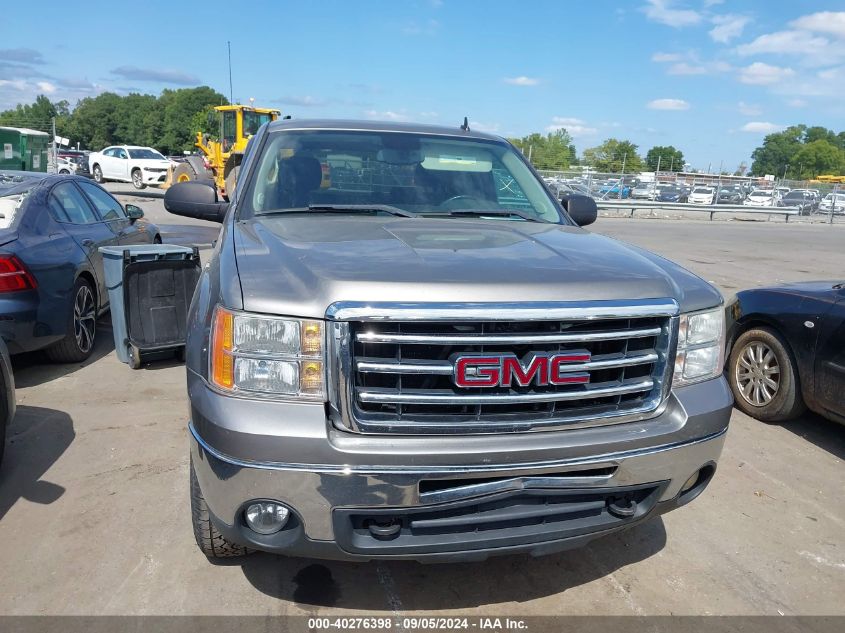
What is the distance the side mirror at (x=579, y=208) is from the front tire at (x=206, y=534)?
286 centimetres

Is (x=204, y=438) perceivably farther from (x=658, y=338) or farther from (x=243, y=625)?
(x=658, y=338)

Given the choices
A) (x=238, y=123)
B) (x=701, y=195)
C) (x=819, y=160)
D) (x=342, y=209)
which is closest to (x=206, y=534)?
(x=342, y=209)

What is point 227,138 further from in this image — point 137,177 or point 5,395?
point 5,395

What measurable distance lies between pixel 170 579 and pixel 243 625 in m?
0.47

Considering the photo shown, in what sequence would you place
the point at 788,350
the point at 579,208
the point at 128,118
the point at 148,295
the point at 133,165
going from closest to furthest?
1. the point at 579,208
2. the point at 788,350
3. the point at 148,295
4. the point at 133,165
5. the point at 128,118

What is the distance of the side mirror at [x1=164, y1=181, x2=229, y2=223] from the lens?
163 inches

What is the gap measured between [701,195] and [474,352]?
1433 inches

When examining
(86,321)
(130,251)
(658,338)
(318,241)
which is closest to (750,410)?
(658,338)

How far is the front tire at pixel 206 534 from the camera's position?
8.83 feet

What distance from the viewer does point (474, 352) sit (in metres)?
2.28

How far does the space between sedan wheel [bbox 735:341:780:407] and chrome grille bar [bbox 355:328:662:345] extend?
3.10 m

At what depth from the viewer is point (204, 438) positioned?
2.35m

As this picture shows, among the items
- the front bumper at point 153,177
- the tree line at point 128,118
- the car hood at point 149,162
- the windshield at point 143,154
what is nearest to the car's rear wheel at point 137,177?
the front bumper at point 153,177

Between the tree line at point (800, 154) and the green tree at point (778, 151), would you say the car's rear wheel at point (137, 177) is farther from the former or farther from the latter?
the green tree at point (778, 151)
